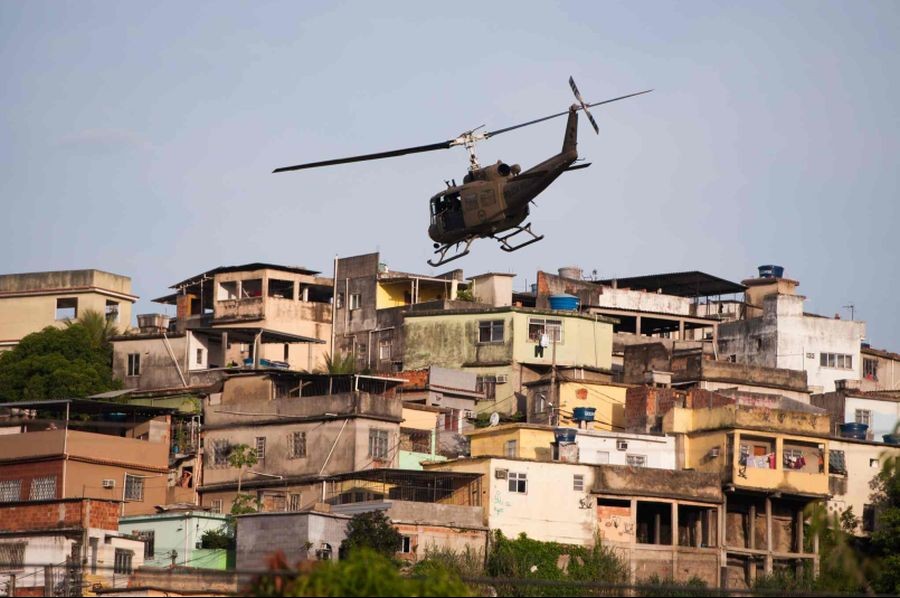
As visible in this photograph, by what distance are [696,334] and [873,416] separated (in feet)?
Answer: 46.2

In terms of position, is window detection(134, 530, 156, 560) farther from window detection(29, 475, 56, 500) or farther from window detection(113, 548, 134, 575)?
window detection(29, 475, 56, 500)

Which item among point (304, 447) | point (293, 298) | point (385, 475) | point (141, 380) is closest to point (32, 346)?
point (141, 380)

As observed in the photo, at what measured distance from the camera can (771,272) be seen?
3351 inches

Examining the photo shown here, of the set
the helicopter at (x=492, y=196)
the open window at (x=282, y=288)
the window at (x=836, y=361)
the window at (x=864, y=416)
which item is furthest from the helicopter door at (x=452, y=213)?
the window at (x=836, y=361)

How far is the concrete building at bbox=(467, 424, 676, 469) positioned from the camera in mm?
58625

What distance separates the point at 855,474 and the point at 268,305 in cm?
2667

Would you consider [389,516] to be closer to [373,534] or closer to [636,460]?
[373,534]

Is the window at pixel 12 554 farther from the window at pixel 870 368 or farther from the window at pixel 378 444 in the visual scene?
the window at pixel 870 368

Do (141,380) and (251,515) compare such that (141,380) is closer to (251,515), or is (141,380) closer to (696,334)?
(251,515)

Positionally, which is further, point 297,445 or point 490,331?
point 490,331

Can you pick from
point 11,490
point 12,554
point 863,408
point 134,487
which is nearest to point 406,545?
point 12,554

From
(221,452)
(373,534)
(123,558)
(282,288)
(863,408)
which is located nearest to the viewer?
(373,534)

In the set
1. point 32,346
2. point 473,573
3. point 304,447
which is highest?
point 32,346

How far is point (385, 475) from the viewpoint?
56.2 m
